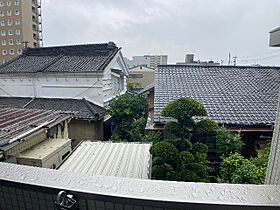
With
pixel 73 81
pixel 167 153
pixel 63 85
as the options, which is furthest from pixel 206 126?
pixel 63 85

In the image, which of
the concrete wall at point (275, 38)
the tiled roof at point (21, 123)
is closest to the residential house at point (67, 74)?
the tiled roof at point (21, 123)

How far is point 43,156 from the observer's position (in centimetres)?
498

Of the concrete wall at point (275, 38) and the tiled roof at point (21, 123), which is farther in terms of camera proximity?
the tiled roof at point (21, 123)

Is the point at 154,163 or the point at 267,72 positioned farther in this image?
the point at 267,72

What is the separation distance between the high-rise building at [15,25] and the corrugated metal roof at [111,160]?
3907cm

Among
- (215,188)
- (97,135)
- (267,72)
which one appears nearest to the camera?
(215,188)

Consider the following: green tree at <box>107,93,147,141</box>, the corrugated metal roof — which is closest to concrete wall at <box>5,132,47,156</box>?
the corrugated metal roof

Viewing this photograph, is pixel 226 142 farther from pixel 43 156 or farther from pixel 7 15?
pixel 7 15

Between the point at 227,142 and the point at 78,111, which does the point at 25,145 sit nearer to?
the point at 78,111

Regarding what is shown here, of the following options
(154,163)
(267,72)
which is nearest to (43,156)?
(154,163)

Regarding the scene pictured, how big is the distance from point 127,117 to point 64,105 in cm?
415

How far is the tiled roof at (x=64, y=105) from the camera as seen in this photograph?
33.0 feet

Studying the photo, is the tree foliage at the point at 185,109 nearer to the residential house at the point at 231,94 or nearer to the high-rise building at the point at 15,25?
the residential house at the point at 231,94

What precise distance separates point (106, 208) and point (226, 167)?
441cm
